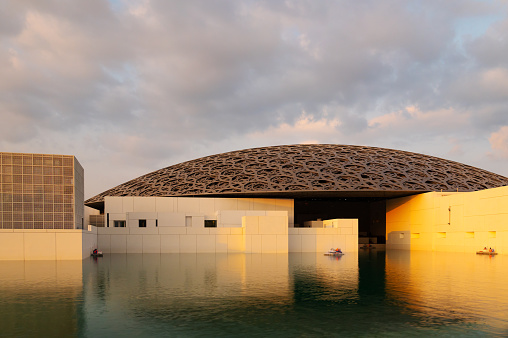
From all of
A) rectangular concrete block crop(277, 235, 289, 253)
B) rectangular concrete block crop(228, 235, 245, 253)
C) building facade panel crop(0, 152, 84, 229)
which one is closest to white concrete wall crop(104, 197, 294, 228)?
rectangular concrete block crop(228, 235, 245, 253)

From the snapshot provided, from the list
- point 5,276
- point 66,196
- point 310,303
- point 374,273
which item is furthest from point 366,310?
point 66,196

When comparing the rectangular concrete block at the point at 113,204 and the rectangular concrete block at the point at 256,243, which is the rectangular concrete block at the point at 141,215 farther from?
the rectangular concrete block at the point at 256,243

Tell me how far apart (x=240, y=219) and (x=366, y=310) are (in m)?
34.3

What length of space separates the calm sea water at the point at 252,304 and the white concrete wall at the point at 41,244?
32.7 feet

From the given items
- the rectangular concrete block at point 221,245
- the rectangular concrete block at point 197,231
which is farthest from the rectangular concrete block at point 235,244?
the rectangular concrete block at point 197,231

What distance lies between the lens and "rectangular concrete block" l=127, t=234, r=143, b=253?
141ft

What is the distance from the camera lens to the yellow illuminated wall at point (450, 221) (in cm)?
4147

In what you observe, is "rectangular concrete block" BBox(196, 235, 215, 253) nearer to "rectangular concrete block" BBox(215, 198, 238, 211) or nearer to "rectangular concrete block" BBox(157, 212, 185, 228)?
"rectangular concrete block" BBox(157, 212, 185, 228)

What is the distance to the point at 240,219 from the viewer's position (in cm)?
4806

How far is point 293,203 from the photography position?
55.8 metres

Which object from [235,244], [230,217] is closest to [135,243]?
[235,244]

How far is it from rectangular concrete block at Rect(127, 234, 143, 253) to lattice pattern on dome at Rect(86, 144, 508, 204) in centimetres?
1040

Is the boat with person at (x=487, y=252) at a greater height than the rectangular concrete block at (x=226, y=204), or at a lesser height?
lesser

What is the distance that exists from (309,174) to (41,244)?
31.3 m
